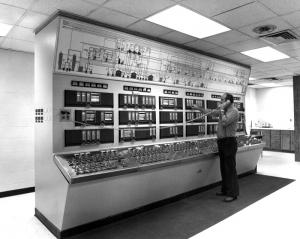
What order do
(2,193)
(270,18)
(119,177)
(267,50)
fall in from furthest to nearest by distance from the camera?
(267,50)
(2,193)
(270,18)
(119,177)

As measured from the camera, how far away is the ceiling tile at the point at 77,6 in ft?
8.93

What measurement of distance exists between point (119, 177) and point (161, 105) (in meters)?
1.62

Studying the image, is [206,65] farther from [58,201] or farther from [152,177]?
[58,201]

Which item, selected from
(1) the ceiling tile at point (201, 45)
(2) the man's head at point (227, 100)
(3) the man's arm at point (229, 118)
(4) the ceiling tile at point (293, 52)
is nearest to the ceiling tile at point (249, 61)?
(4) the ceiling tile at point (293, 52)

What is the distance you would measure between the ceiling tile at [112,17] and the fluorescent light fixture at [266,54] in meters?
2.66

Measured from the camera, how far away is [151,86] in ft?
13.3

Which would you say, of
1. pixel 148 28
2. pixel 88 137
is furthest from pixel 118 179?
pixel 148 28

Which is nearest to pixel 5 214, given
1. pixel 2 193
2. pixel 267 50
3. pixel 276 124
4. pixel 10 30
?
pixel 2 193

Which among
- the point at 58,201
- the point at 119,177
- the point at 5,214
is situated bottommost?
the point at 5,214

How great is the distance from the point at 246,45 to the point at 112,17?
252cm

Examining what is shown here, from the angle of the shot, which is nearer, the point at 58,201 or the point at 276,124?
the point at 58,201

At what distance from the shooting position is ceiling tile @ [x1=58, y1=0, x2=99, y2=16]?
272 cm

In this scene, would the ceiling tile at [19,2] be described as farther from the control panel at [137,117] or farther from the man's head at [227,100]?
the man's head at [227,100]

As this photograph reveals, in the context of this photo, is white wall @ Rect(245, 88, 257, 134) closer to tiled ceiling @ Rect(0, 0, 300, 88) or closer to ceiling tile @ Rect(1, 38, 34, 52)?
tiled ceiling @ Rect(0, 0, 300, 88)
